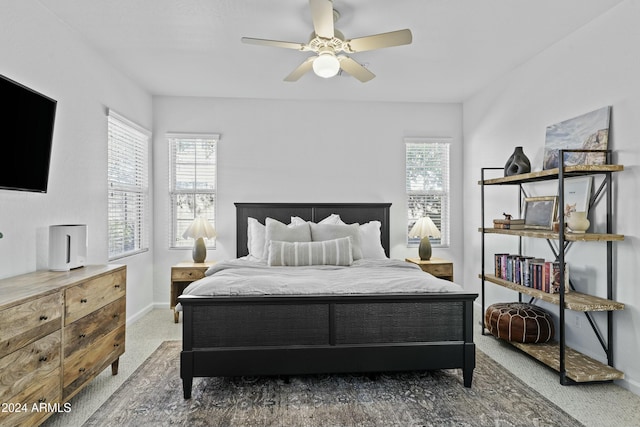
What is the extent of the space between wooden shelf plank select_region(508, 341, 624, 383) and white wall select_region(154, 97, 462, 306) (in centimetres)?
214

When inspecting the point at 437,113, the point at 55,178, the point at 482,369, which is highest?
the point at 437,113

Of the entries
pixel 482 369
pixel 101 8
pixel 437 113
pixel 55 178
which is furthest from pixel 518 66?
pixel 55 178

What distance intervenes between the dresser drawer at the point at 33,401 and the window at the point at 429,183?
4.23 meters

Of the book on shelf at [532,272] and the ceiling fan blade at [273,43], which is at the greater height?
the ceiling fan blade at [273,43]

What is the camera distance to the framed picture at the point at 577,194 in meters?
3.11

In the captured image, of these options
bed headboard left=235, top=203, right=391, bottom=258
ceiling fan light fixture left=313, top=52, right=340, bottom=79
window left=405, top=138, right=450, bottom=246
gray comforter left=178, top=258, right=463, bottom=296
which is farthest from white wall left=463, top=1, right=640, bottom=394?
ceiling fan light fixture left=313, top=52, right=340, bottom=79

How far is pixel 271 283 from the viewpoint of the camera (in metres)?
2.79

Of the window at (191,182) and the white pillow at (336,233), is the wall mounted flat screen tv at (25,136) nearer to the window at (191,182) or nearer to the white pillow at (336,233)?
the window at (191,182)

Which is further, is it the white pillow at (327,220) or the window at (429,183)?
the window at (429,183)

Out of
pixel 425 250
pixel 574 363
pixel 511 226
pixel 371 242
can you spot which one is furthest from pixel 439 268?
pixel 574 363

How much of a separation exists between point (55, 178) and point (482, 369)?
144 inches

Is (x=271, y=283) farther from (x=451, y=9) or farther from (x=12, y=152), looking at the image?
(x=451, y=9)

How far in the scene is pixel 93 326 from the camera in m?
2.64

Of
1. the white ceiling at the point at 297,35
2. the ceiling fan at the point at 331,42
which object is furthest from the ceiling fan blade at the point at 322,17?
the white ceiling at the point at 297,35
